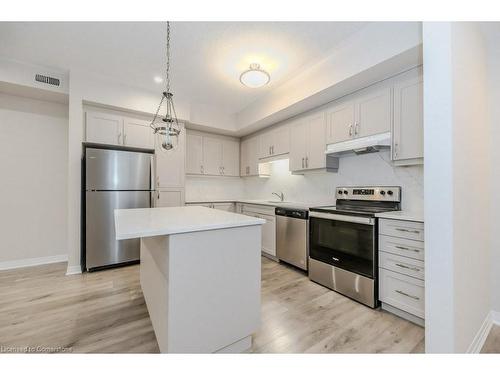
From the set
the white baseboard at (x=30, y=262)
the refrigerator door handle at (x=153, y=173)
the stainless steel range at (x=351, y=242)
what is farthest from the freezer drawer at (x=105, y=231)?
the stainless steel range at (x=351, y=242)

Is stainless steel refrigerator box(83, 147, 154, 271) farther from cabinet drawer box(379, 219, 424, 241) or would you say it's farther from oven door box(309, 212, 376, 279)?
cabinet drawer box(379, 219, 424, 241)

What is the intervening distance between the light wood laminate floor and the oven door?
1.17 ft

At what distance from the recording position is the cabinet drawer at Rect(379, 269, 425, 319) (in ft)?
6.01

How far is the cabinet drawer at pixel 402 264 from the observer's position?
6.03ft

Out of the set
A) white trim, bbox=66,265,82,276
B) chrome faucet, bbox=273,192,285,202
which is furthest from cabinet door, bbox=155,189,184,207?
chrome faucet, bbox=273,192,285,202

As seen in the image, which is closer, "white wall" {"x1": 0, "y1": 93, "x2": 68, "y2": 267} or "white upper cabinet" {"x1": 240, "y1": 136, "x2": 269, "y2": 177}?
"white wall" {"x1": 0, "y1": 93, "x2": 68, "y2": 267}

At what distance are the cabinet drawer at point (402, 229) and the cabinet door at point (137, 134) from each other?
343cm

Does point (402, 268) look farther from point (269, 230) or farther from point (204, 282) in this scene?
point (269, 230)

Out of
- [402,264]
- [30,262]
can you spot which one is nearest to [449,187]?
[402,264]

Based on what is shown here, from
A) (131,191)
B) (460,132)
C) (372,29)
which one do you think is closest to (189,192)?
(131,191)

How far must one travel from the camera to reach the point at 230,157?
16.0 feet

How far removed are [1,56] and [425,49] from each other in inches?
172

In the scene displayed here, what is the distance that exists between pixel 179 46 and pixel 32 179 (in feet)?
9.79

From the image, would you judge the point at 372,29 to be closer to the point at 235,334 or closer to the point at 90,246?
the point at 235,334
